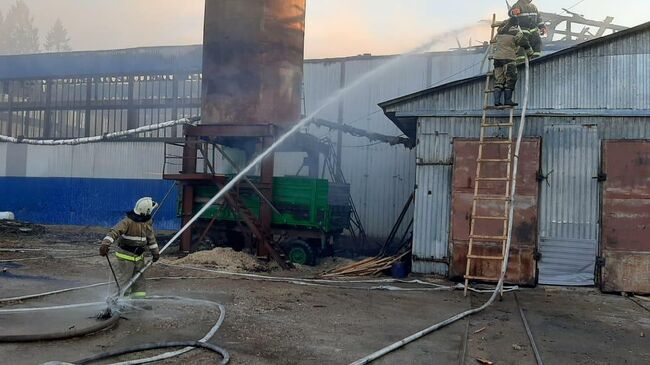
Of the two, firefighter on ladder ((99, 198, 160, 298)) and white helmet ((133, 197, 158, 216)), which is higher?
white helmet ((133, 197, 158, 216))

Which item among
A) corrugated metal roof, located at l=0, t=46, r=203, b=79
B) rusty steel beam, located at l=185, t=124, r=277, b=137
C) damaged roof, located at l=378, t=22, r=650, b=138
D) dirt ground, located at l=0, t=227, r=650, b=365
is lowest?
dirt ground, located at l=0, t=227, r=650, b=365

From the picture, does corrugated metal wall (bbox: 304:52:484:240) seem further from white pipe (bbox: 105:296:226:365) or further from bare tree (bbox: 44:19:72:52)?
bare tree (bbox: 44:19:72:52)

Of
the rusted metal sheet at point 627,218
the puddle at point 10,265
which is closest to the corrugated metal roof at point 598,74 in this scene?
the rusted metal sheet at point 627,218

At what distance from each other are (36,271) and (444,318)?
8747 millimetres

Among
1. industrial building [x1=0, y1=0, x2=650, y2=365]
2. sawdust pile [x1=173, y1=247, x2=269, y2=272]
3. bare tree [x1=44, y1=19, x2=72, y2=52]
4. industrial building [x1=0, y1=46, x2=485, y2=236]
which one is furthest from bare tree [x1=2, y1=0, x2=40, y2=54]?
sawdust pile [x1=173, y1=247, x2=269, y2=272]

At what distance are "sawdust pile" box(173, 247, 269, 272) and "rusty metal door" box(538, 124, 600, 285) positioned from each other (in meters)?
6.49

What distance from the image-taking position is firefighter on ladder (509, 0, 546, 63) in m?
10.6

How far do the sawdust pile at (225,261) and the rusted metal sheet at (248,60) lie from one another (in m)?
3.49

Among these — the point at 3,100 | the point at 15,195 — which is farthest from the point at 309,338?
the point at 3,100

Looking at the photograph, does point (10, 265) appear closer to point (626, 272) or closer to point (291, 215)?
point (291, 215)

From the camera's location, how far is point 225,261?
40.9ft

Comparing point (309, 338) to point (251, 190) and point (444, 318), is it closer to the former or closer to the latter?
point (444, 318)

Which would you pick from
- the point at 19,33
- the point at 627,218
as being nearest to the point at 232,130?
the point at 627,218

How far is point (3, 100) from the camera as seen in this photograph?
2700cm
